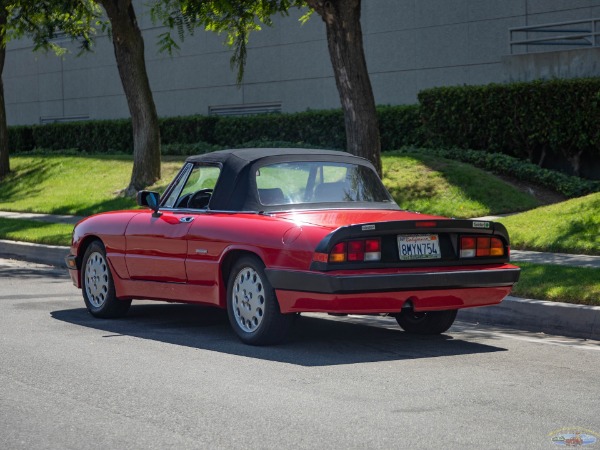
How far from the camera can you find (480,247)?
9117 millimetres

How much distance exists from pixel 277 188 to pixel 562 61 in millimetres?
13517

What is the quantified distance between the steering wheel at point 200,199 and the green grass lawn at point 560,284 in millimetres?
3139

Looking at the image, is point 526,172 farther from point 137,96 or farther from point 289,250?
point 289,250

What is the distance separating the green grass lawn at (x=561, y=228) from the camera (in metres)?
14.4

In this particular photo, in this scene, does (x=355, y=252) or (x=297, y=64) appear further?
(x=297, y=64)

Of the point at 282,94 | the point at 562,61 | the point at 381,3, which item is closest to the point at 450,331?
the point at 562,61

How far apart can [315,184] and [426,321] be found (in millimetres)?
1474

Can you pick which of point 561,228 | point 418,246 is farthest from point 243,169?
point 561,228

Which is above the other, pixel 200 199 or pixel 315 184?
pixel 315 184

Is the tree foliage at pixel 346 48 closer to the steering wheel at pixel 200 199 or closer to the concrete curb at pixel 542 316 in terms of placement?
the concrete curb at pixel 542 316

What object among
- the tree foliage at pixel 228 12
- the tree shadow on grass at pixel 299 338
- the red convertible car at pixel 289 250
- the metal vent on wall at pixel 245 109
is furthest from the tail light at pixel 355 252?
the metal vent on wall at pixel 245 109

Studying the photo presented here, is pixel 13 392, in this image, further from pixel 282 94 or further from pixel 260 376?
pixel 282 94

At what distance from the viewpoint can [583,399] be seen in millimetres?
7094

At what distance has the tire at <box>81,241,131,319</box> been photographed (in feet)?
34.9
